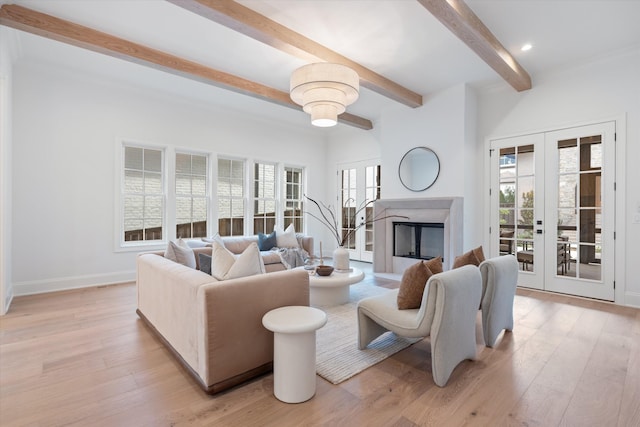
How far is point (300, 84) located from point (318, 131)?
4.30 meters

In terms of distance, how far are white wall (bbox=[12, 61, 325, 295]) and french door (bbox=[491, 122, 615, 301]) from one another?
17.6ft

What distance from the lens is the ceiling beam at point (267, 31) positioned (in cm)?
264

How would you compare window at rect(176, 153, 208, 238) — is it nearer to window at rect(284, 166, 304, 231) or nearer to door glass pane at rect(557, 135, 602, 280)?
window at rect(284, 166, 304, 231)

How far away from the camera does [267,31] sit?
3023mm

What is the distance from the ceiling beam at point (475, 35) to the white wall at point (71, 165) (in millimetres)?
4415

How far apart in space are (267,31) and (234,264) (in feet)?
7.38

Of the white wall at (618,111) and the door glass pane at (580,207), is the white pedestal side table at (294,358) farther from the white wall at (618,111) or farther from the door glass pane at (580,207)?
the white wall at (618,111)

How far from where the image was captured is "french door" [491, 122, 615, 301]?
13.0 ft

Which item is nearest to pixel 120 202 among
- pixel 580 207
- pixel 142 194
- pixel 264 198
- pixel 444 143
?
pixel 142 194

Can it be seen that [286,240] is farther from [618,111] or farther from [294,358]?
[618,111]

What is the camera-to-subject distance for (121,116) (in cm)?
→ 490

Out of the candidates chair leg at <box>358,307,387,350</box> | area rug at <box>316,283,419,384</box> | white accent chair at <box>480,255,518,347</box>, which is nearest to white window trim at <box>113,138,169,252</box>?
area rug at <box>316,283,419,384</box>

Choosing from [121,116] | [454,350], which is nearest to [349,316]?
[454,350]

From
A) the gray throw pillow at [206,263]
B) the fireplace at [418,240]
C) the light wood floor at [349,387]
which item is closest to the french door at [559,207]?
the fireplace at [418,240]
